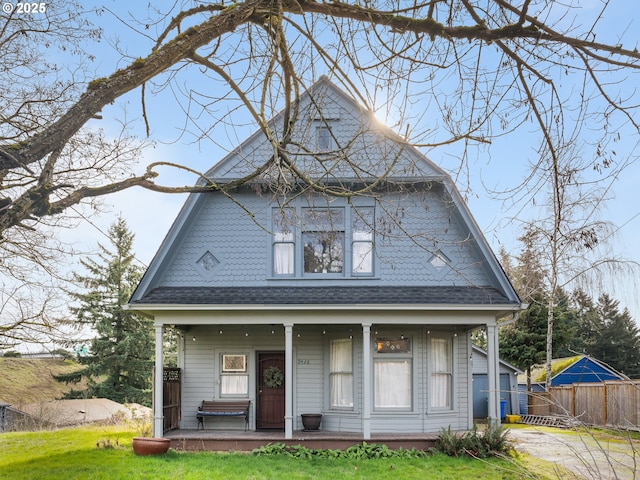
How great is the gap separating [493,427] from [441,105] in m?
9.43

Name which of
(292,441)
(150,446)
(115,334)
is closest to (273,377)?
(292,441)

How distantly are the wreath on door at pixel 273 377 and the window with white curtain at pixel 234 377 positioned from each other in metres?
0.46

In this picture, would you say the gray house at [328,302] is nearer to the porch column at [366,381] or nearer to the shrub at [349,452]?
the porch column at [366,381]

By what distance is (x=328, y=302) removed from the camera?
1344cm

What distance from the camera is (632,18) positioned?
451cm

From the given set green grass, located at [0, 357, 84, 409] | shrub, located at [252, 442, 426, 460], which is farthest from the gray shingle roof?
green grass, located at [0, 357, 84, 409]

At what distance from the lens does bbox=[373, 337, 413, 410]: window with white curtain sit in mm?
14336

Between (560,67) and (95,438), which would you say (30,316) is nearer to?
(95,438)

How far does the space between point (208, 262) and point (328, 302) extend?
10.3 ft

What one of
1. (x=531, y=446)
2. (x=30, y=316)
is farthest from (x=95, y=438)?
(x=531, y=446)

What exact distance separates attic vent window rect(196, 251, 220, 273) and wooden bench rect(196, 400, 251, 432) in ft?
10.4

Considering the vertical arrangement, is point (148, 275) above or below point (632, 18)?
below

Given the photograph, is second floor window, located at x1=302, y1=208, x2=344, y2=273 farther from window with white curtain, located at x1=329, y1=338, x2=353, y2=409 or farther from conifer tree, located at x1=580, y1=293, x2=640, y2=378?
conifer tree, located at x1=580, y1=293, x2=640, y2=378

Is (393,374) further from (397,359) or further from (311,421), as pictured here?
(311,421)
